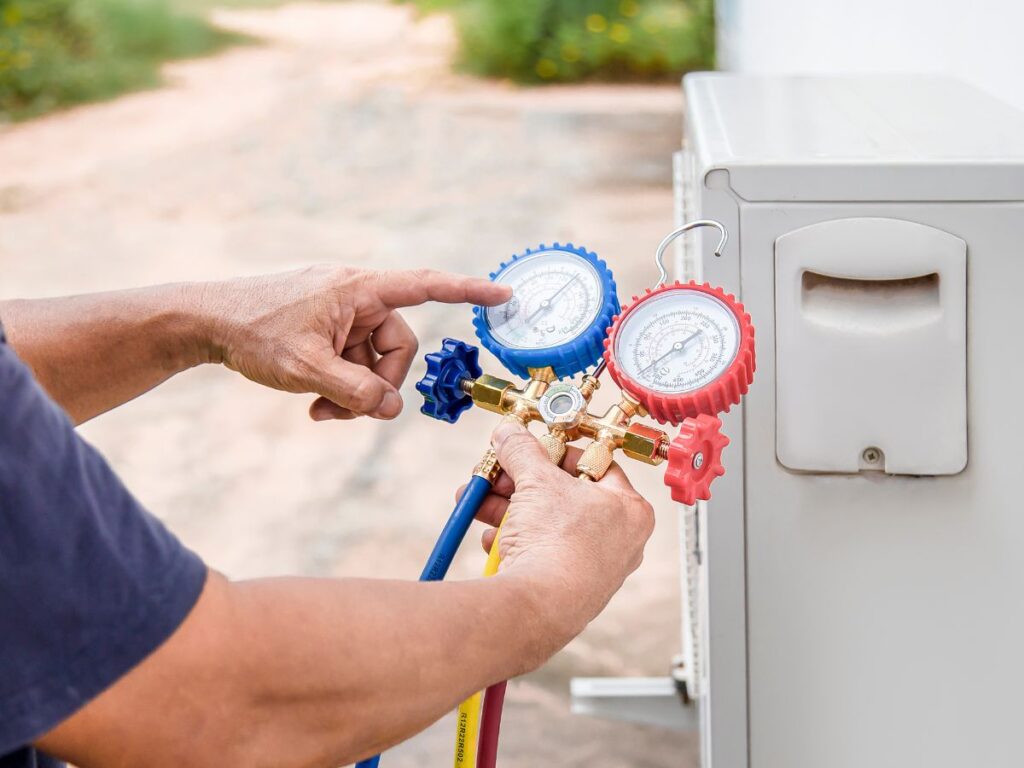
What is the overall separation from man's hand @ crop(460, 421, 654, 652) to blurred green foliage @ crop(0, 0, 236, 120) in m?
6.13

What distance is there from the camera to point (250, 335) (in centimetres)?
95

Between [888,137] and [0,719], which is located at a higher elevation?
[888,137]


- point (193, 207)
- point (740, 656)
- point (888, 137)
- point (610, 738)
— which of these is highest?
point (888, 137)

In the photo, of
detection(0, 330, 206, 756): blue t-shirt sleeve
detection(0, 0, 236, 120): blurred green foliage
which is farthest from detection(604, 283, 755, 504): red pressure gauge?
detection(0, 0, 236, 120): blurred green foliage

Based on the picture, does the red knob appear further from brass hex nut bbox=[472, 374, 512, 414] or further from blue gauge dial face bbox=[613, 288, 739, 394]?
brass hex nut bbox=[472, 374, 512, 414]

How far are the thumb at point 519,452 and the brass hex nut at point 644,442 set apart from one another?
63 mm

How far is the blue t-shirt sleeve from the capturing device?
516 millimetres

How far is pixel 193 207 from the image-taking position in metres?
4.74

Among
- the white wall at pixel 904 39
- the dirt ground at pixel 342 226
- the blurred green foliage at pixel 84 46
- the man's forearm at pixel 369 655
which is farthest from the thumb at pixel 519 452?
the blurred green foliage at pixel 84 46

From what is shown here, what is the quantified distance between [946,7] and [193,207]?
3987 millimetres

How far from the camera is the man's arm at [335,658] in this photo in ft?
1.84

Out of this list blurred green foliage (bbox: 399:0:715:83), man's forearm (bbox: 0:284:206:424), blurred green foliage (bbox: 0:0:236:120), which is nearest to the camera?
man's forearm (bbox: 0:284:206:424)

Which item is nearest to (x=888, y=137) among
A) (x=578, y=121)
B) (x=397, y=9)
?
(x=578, y=121)

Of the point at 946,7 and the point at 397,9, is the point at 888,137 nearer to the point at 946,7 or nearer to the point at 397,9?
the point at 946,7
